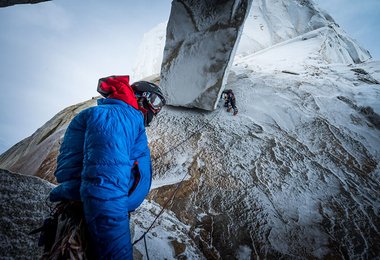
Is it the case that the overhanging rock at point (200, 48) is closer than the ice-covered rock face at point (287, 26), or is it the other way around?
the overhanging rock at point (200, 48)

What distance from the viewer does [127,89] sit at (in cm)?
164

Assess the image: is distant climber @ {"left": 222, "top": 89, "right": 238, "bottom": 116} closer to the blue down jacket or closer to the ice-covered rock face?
the blue down jacket

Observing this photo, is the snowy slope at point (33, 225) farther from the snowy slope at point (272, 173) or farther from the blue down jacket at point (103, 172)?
the blue down jacket at point (103, 172)

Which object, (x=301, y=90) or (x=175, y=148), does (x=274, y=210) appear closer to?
(x=175, y=148)

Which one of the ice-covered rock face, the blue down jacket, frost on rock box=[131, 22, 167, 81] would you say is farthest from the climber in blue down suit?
frost on rock box=[131, 22, 167, 81]

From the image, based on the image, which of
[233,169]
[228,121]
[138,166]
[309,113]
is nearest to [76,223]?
[138,166]

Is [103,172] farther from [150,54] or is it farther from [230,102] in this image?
[150,54]

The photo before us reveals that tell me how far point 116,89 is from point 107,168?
27.8 inches

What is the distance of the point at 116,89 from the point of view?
1600 millimetres

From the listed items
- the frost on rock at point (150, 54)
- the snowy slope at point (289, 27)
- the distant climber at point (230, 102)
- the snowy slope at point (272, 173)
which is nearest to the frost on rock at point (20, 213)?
the snowy slope at point (272, 173)

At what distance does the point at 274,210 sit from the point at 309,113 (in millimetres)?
3080

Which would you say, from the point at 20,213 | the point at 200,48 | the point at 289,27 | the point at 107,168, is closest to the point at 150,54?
the point at 289,27

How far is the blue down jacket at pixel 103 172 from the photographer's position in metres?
1.14

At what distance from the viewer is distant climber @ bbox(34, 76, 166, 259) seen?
1146mm
